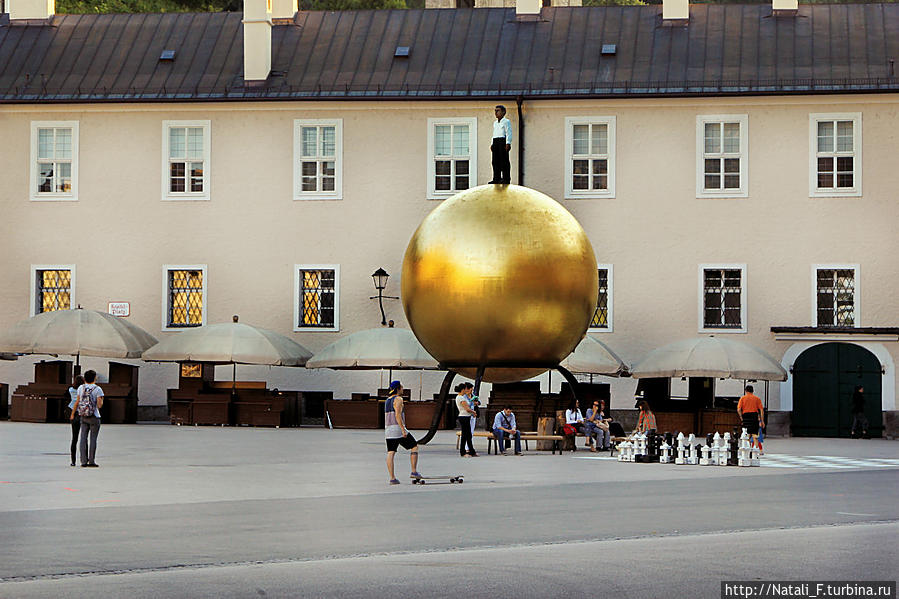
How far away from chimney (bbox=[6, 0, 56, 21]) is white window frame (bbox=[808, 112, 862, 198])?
78.1 feet

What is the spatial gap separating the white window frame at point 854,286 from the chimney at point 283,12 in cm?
1757

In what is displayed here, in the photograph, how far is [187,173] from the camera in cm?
4244

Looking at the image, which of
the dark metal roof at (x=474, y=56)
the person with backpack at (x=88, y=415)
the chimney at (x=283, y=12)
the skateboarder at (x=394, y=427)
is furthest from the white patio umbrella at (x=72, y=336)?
the skateboarder at (x=394, y=427)

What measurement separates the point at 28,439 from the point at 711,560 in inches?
874

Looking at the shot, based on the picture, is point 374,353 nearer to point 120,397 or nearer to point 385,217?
point 385,217

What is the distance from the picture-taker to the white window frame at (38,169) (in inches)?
1677

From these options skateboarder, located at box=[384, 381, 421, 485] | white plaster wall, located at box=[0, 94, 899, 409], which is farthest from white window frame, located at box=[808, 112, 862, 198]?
skateboarder, located at box=[384, 381, 421, 485]

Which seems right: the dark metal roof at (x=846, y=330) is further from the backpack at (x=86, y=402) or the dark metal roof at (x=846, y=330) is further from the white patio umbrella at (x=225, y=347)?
the backpack at (x=86, y=402)

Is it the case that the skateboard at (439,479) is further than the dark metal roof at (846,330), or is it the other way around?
the dark metal roof at (846,330)

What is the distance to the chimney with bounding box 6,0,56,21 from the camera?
46.2 m

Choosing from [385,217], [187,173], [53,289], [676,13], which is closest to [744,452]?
[385,217]

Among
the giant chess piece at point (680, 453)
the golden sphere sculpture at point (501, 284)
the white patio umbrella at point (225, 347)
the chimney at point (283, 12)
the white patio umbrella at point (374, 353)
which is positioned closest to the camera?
the golden sphere sculpture at point (501, 284)

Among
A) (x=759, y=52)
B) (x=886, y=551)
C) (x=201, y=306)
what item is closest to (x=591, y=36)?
(x=759, y=52)

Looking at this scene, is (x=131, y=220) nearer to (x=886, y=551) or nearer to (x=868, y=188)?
(x=868, y=188)
